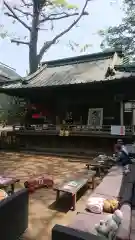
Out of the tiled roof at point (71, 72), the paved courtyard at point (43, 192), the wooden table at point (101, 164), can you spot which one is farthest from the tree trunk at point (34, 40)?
the wooden table at point (101, 164)

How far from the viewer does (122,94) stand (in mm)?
12492

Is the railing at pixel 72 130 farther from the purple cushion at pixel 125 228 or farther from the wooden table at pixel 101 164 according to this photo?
the purple cushion at pixel 125 228

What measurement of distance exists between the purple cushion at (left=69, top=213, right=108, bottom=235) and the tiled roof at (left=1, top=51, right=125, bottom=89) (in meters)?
8.59

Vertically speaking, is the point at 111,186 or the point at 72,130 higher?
the point at 72,130

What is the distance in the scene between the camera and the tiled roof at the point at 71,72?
523 inches

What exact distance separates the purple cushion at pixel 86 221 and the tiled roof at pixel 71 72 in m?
8.59

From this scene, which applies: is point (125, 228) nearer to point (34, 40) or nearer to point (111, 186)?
point (111, 186)

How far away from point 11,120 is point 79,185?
1539 centimetres

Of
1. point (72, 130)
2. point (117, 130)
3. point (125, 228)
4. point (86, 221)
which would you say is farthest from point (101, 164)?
point (125, 228)

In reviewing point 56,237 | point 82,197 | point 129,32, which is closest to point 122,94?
point 82,197

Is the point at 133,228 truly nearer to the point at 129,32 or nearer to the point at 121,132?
the point at 121,132

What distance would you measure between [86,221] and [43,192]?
117 inches

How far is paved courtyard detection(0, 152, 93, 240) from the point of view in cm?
475

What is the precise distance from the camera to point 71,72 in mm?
15133
